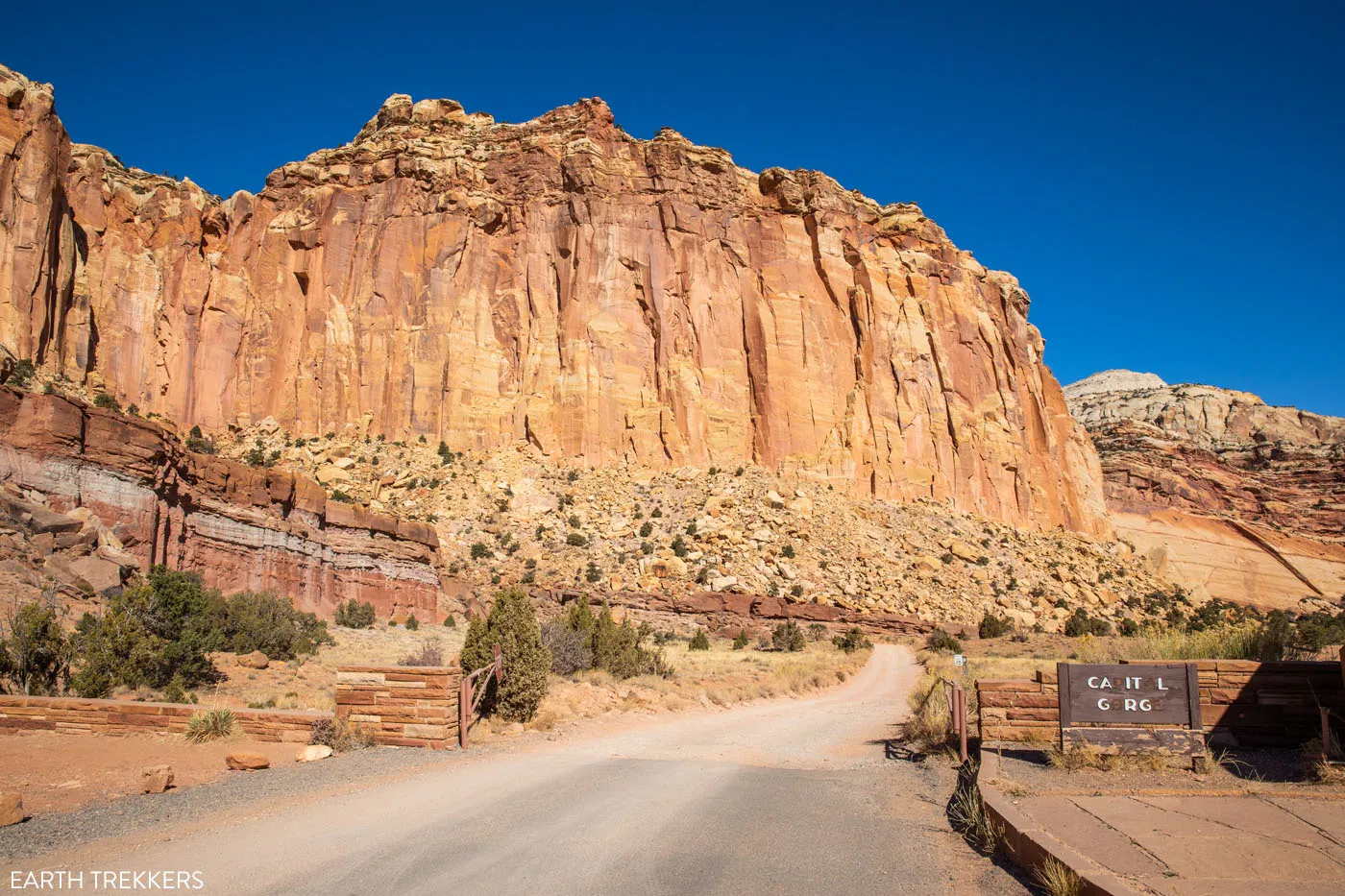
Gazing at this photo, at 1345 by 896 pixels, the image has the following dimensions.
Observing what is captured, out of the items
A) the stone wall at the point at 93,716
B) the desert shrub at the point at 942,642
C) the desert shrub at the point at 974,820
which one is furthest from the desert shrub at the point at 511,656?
the desert shrub at the point at 942,642

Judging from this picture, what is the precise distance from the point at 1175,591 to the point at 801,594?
34.1m

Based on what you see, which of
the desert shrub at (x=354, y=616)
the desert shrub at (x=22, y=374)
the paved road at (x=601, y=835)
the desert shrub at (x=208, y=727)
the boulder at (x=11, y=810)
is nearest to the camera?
the paved road at (x=601, y=835)

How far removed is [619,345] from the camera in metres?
58.9

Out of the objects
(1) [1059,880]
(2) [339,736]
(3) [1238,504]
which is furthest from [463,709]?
(3) [1238,504]

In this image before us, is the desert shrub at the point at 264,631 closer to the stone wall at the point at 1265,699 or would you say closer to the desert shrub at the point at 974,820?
the desert shrub at the point at 974,820

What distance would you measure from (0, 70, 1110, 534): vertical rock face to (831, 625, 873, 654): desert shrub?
17456mm

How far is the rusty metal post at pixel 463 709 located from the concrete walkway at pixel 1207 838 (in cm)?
764

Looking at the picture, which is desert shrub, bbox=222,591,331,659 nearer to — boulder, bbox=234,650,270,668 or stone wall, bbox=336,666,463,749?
boulder, bbox=234,650,270,668

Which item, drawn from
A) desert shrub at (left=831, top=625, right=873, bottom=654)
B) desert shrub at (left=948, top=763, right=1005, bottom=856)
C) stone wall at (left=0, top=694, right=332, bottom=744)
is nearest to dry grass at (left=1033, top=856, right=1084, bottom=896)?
Answer: desert shrub at (left=948, top=763, right=1005, bottom=856)

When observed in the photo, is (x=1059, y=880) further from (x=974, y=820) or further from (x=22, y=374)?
(x=22, y=374)

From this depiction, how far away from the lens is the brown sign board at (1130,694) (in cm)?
946

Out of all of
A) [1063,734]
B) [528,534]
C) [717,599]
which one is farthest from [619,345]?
[1063,734]

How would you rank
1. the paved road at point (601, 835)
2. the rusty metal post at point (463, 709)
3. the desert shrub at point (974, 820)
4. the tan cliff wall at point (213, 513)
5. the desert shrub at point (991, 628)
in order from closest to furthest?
the paved road at point (601, 835)
the desert shrub at point (974, 820)
the rusty metal post at point (463, 709)
the tan cliff wall at point (213, 513)
the desert shrub at point (991, 628)

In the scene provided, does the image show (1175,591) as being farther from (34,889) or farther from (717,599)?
(34,889)
